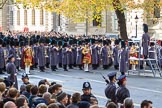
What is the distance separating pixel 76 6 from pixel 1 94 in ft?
85.9

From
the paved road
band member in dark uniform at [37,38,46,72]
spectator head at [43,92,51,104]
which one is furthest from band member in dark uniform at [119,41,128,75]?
spectator head at [43,92,51,104]

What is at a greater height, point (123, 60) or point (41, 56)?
point (41, 56)

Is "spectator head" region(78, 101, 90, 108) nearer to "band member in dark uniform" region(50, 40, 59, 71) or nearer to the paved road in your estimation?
the paved road

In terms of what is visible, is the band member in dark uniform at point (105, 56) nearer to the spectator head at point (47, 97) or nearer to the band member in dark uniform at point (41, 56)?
the band member in dark uniform at point (41, 56)

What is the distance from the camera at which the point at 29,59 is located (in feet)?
104

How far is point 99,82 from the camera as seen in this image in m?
27.8

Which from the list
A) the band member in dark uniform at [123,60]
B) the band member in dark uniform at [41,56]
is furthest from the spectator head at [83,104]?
the band member in dark uniform at [41,56]

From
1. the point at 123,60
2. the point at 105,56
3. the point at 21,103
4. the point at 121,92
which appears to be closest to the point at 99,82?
the point at 123,60

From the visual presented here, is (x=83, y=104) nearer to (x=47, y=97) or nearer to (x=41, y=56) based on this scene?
(x=47, y=97)

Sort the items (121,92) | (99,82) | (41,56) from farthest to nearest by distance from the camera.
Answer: (41,56), (99,82), (121,92)

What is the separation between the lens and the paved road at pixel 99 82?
22.9 m

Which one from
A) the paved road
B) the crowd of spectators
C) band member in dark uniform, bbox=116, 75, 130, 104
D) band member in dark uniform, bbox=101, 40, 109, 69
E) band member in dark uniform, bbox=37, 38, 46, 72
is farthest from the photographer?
band member in dark uniform, bbox=101, 40, 109, 69

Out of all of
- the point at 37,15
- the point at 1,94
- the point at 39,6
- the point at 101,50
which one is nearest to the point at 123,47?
the point at 101,50

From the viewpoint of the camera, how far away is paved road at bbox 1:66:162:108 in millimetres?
22944
